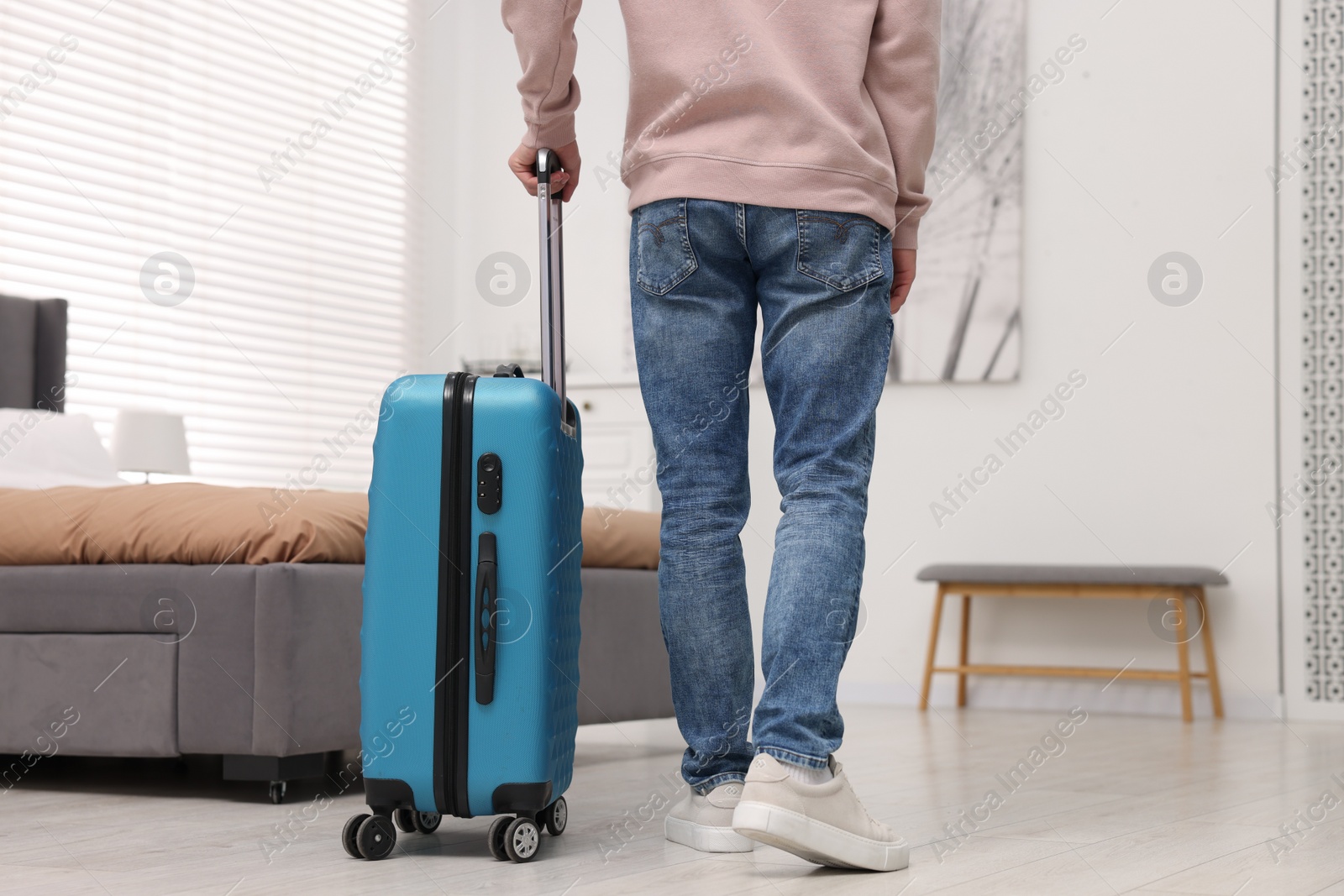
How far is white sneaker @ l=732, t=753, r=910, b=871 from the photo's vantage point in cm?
139

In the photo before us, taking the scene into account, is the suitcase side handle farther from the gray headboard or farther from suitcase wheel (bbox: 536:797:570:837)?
the gray headboard

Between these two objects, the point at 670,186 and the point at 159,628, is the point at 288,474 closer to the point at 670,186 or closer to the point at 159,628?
the point at 159,628

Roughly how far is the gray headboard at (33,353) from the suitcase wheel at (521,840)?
9.45 ft

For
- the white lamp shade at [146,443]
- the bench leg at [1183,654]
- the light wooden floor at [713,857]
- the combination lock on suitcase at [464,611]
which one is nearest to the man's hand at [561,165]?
the combination lock on suitcase at [464,611]

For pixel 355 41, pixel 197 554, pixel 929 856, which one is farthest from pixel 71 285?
pixel 929 856

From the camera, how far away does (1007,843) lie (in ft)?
5.45

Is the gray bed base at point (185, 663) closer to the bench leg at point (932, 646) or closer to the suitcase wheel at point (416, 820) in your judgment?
the suitcase wheel at point (416, 820)

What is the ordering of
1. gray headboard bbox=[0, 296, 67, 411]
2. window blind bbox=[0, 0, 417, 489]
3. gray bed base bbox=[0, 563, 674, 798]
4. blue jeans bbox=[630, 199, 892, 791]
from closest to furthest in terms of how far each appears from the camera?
blue jeans bbox=[630, 199, 892, 791], gray bed base bbox=[0, 563, 674, 798], gray headboard bbox=[0, 296, 67, 411], window blind bbox=[0, 0, 417, 489]

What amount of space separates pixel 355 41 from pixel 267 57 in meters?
0.46

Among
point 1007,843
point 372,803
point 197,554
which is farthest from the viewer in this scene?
point 197,554

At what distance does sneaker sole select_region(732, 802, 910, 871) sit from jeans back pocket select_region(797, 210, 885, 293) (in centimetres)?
57

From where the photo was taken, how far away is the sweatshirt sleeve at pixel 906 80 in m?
1.60

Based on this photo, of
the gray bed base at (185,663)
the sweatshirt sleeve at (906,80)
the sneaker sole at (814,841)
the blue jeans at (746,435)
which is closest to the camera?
the sneaker sole at (814,841)

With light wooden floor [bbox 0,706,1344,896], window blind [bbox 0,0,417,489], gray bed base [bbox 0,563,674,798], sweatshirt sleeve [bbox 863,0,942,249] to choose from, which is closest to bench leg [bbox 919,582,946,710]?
light wooden floor [bbox 0,706,1344,896]
